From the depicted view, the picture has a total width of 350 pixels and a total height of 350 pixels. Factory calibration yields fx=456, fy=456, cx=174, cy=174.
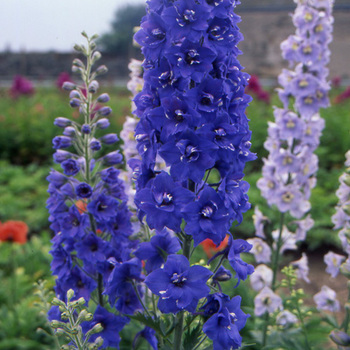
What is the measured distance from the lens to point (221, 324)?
154 cm

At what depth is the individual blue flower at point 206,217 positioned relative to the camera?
1.48m

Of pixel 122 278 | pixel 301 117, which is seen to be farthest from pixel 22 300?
pixel 301 117

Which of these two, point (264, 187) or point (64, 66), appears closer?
point (264, 187)

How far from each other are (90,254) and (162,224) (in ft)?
1.85

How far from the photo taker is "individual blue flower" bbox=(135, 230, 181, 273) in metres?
1.69

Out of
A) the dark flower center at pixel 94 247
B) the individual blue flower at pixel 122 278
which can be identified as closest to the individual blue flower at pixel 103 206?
the dark flower center at pixel 94 247

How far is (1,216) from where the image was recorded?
247 inches

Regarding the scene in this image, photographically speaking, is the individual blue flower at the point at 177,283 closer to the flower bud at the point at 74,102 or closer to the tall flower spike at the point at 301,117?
the flower bud at the point at 74,102

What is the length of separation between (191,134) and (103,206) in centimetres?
69

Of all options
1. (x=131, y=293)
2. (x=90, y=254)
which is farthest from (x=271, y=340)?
(x=90, y=254)

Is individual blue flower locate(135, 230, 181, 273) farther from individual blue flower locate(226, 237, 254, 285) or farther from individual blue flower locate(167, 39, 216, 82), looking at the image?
individual blue flower locate(167, 39, 216, 82)

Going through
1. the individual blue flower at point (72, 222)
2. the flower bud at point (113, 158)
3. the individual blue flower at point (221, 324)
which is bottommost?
the individual blue flower at point (221, 324)

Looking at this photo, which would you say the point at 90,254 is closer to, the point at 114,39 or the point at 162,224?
the point at 162,224

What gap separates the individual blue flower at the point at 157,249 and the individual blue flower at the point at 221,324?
235mm
